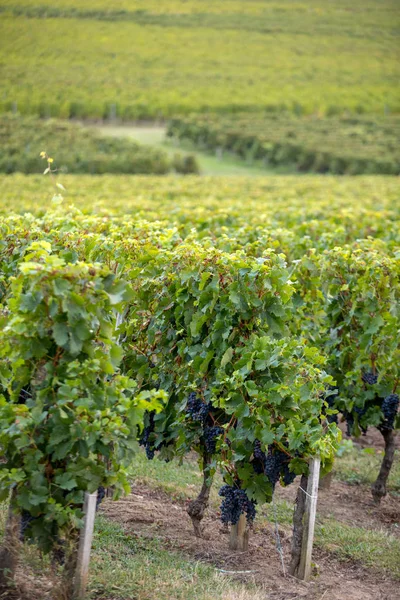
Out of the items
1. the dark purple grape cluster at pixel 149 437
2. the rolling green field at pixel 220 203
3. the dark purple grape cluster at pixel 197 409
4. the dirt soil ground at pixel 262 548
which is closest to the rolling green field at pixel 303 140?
the rolling green field at pixel 220 203

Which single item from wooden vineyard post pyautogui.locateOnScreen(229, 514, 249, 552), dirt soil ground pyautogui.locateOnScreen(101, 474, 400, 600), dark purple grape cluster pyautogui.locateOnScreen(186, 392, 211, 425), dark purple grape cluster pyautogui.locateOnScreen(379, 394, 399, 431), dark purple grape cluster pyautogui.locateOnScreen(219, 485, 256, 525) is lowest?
dirt soil ground pyautogui.locateOnScreen(101, 474, 400, 600)

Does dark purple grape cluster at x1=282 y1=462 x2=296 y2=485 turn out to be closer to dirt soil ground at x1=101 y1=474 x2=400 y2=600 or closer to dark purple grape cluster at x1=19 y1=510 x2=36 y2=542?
dirt soil ground at x1=101 y1=474 x2=400 y2=600

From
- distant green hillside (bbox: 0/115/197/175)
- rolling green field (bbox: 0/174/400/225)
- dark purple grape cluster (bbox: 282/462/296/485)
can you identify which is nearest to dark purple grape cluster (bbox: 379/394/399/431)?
dark purple grape cluster (bbox: 282/462/296/485)

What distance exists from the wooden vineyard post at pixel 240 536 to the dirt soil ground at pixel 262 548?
0.06m

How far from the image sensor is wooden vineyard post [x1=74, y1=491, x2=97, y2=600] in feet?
16.9

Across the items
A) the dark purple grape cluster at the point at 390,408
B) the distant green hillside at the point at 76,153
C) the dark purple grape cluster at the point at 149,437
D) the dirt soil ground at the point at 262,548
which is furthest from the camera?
the distant green hillside at the point at 76,153

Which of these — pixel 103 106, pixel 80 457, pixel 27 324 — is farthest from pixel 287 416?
pixel 103 106

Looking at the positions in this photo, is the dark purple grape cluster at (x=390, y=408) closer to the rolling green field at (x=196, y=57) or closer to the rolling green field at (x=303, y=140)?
the rolling green field at (x=303, y=140)

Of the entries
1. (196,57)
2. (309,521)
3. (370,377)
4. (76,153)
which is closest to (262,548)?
(309,521)

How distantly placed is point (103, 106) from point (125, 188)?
52.6 meters

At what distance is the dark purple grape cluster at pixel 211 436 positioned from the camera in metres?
6.58

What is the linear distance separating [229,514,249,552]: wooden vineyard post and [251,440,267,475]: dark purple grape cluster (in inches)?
19.7

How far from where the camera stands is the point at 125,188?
1225 inches

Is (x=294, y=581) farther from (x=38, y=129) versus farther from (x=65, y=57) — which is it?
(x=65, y=57)
